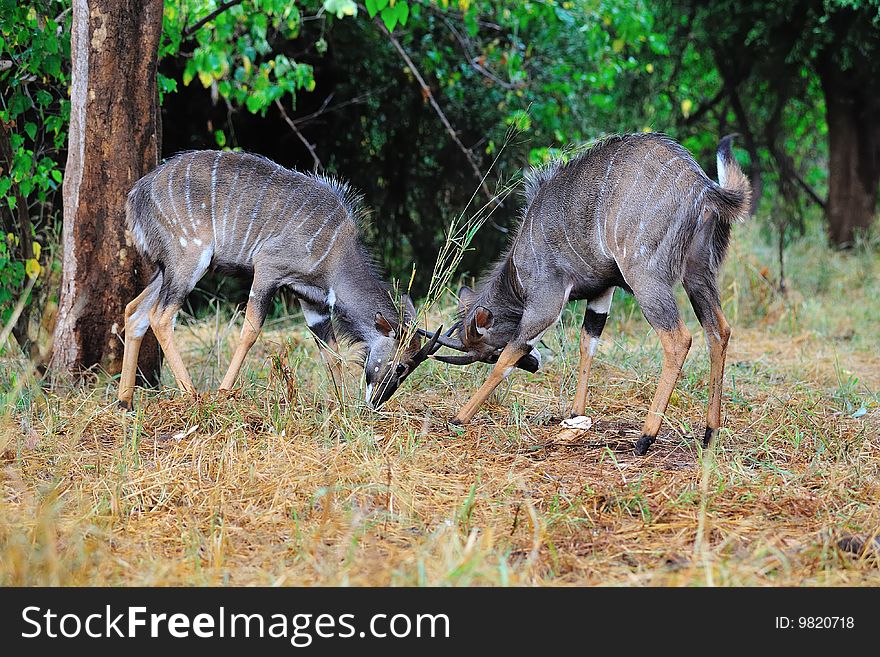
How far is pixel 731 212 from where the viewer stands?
4.34 metres

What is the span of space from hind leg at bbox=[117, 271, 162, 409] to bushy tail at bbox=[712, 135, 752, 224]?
274cm

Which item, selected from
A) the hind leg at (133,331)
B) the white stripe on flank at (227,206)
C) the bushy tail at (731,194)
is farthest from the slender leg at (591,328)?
the hind leg at (133,331)

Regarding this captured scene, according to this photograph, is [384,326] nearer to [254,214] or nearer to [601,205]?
[254,214]

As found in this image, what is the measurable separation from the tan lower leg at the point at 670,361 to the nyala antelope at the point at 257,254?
3.68 feet

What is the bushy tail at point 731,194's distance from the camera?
4312mm

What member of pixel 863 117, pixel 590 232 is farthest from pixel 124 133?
pixel 863 117

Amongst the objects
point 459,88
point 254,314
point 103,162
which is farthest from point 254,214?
point 459,88

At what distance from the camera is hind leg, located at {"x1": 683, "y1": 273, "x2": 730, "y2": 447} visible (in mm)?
4500

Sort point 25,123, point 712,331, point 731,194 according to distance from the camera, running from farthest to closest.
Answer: point 25,123 → point 712,331 → point 731,194

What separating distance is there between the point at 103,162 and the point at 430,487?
2.49 m

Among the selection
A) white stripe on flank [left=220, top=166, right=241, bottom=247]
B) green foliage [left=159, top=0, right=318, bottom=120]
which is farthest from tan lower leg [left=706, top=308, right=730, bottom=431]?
green foliage [left=159, top=0, right=318, bottom=120]

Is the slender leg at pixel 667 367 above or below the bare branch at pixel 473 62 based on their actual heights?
below

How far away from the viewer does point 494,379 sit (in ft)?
15.6

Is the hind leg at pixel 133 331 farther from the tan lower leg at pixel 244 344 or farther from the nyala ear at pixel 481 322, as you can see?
the nyala ear at pixel 481 322
